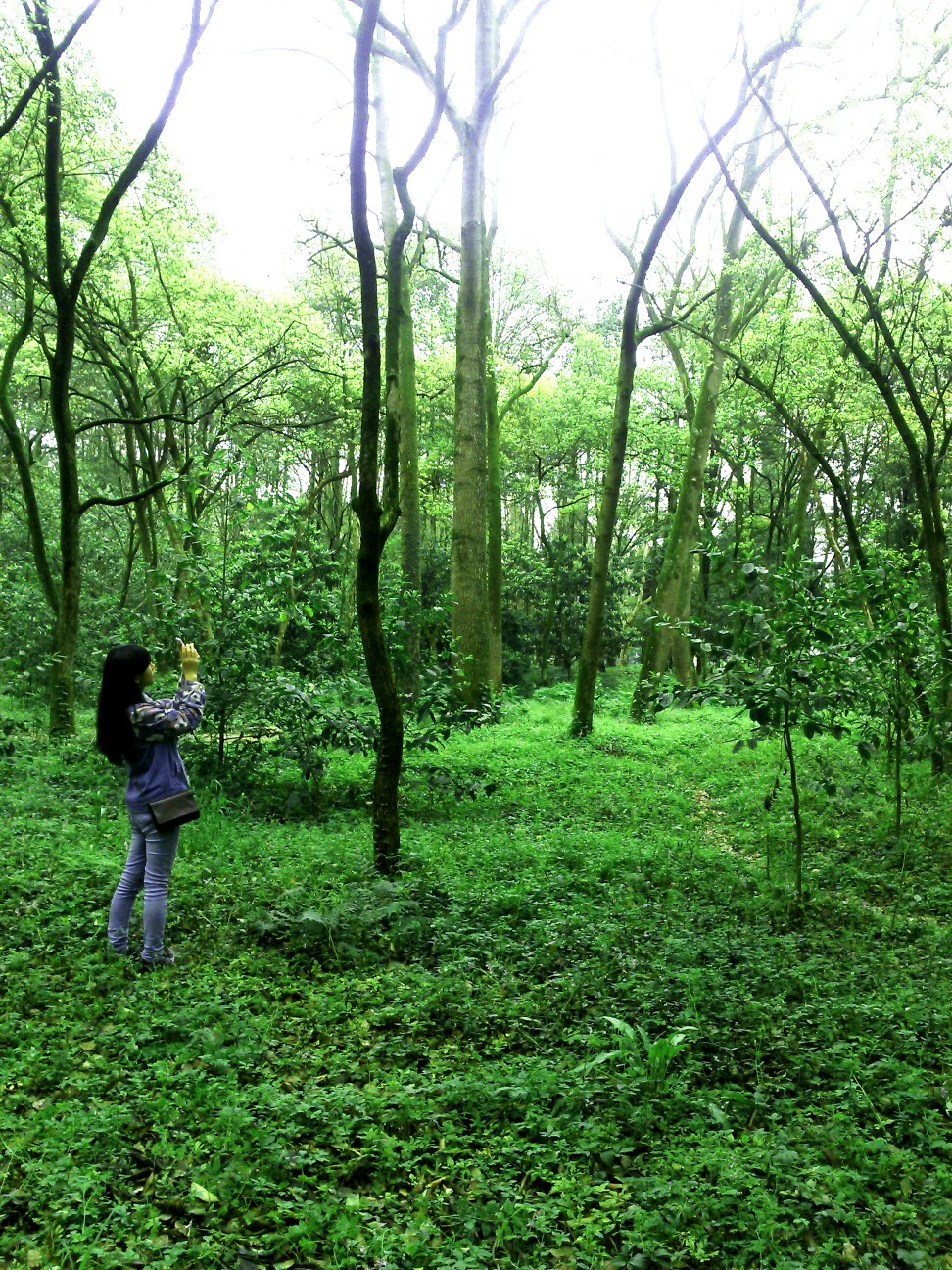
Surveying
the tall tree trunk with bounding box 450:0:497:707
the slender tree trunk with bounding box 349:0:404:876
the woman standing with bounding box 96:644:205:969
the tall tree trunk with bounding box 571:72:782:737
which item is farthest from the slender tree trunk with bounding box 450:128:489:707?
the woman standing with bounding box 96:644:205:969

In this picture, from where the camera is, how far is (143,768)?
5.26 m

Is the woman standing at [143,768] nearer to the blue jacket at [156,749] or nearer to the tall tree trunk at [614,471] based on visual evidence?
the blue jacket at [156,749]

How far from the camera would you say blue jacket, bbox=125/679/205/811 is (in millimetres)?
5199

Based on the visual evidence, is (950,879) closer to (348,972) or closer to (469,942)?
(469,942)

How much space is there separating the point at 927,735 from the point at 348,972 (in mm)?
5305

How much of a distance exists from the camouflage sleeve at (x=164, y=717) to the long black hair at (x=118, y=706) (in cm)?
5

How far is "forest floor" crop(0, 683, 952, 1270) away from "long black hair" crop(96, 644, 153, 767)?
1168 millimetres

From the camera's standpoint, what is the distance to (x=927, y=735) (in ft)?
25.6

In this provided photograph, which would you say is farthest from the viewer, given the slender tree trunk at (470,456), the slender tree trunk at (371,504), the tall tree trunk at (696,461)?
the tall tree trunk at (696,461)

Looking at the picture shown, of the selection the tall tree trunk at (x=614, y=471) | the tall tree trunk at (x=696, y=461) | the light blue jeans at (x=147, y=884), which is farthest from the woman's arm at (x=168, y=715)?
the tall tree trunk at (x=696, y=461)

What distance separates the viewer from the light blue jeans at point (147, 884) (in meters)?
5.16

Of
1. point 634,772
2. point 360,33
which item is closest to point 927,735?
point 634,772

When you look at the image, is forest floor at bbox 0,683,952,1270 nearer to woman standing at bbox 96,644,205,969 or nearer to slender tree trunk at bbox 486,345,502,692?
woman standing at bbox 96,644,205,969

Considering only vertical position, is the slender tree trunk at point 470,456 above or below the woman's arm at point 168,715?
above
